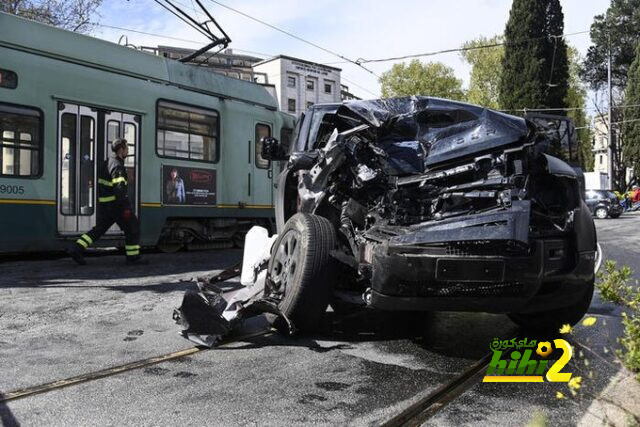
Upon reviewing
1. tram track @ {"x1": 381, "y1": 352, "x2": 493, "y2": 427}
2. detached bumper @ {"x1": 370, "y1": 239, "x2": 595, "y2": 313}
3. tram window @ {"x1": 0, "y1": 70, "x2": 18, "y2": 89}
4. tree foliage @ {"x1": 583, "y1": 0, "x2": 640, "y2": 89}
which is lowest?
tram track @ {"x1": 381, "y1": 352, "x2": 493, "y2": 427}

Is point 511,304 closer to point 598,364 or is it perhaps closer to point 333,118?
point 598,364

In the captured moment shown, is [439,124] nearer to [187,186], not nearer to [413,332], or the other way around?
[413,332]

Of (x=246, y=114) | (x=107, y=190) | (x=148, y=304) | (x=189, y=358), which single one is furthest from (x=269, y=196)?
(x=189, y=358)

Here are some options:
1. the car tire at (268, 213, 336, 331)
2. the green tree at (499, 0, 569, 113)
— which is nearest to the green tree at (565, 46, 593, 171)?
the green tree at (499, 0, 569, 113)

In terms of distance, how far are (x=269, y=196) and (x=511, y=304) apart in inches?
329

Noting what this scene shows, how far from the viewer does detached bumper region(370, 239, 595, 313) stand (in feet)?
10.2

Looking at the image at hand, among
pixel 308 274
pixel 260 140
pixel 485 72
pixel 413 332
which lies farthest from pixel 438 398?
pixel 485 72

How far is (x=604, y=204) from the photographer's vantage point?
27.8 metres

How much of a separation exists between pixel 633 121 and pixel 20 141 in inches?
1827

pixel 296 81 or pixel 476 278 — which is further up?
pixel 296 81

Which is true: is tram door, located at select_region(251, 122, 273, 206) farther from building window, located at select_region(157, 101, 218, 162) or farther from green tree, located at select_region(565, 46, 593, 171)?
green tree, located at select_region(565, 46, 593, 171)

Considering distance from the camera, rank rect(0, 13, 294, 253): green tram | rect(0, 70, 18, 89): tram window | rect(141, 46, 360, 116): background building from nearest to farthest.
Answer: rect(0, 70, 18, 89): tram window < rect(0, 13, 294, 253): green tram < rect(141, 46, 360, 116): background building

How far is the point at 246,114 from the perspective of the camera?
10828 millimetres

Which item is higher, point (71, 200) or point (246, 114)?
point (246, 114)
